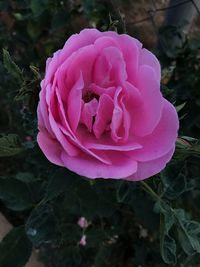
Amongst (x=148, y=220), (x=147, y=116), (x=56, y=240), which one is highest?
(x=147, y=116)

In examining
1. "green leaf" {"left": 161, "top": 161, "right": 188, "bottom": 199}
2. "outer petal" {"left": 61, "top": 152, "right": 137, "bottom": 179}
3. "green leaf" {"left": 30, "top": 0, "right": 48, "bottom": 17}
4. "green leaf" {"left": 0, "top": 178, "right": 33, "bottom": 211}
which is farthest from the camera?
"green leaf" {"left": 30, "top": 0, "right": 48, "bottom": 17}

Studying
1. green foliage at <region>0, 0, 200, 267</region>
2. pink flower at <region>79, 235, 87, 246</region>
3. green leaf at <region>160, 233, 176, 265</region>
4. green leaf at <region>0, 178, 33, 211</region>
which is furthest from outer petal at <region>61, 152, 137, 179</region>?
pink flower at <region>79, 235, 87, 246</region>

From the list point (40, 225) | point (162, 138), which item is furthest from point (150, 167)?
point (40, 225)

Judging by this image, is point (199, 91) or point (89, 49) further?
point (199, 91)

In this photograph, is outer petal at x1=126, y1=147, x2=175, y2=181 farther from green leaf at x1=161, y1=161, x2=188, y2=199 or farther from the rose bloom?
green leaf at x1=161, y1=161, x2=188, y2=199

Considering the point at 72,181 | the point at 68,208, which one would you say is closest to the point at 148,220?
the point at 68,208

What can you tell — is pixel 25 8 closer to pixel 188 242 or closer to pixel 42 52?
pixel 42 52
